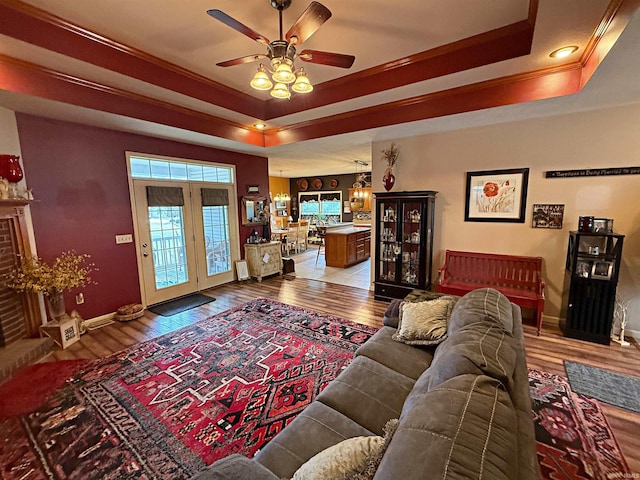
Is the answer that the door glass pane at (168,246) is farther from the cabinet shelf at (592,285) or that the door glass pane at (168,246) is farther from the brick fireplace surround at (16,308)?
the cabinet shelf at (592,285)

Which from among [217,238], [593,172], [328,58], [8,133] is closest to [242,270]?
[217,238]

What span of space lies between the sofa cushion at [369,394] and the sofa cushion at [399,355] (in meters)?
0.07

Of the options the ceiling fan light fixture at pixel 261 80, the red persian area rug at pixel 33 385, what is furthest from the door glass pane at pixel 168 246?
the ceiling fan light fixture at pixel 261 80

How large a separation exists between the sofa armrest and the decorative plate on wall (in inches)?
437

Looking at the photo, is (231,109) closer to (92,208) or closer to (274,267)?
(92,208)

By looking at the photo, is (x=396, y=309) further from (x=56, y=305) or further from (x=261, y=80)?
(x=56, y=305)

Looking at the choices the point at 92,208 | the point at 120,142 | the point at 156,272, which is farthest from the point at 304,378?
the point at 120,142

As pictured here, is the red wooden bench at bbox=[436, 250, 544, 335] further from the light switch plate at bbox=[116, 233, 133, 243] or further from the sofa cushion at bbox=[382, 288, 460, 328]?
the light switch plate at bbox=[116, 233, 133, 243]

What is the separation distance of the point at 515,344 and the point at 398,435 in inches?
37.5

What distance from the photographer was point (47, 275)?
307 cm

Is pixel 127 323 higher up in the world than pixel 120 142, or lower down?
lower down

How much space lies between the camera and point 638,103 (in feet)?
9.71

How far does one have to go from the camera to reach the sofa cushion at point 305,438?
120 cm

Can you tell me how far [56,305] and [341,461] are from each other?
3.85 metres
